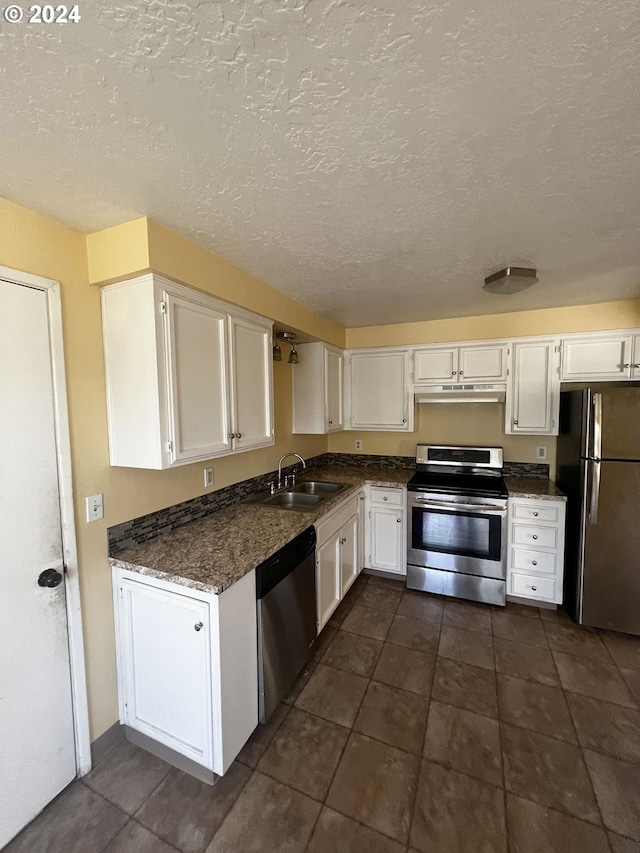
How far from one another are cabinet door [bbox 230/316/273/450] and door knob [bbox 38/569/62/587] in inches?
37.6

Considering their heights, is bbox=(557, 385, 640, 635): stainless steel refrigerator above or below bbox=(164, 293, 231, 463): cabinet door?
below

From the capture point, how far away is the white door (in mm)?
1297

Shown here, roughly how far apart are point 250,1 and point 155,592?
6.14ft

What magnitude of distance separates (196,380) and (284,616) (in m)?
1.32

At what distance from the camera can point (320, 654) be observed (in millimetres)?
2246

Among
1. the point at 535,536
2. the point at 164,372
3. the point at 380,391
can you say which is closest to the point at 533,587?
the point at 535,536

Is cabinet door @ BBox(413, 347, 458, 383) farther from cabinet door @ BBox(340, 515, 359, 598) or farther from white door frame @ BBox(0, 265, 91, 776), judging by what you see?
white door frame @ BBox(0, 265, 91, 776)

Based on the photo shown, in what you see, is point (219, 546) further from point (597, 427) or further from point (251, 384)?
point (597, 427)

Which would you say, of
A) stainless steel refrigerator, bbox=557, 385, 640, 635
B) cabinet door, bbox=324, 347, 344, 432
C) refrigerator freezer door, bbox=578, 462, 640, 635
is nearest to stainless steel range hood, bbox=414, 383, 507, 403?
stainless steel refrigerator, bbox=557, 385, 640, 635

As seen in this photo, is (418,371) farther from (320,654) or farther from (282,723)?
(282,723)

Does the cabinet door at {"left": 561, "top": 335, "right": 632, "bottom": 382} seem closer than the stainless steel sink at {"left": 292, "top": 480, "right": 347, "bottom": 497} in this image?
Yes

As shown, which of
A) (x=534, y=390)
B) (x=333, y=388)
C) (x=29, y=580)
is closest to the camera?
(x=29, y=580)

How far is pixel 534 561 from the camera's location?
274 cm

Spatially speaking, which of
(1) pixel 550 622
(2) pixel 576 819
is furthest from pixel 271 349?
(1) pixel 550 622
